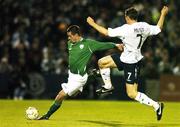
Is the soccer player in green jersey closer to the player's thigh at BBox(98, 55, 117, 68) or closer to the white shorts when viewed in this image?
the white shorts

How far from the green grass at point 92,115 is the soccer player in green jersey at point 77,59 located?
2.57 feet

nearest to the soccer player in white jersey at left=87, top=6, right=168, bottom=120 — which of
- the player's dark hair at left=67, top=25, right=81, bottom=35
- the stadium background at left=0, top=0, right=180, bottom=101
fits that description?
the player's dark hair at left=67, top=25, right=81, bottom=35

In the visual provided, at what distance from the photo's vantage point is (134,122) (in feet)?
52.6

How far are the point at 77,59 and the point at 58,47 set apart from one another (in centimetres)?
1163

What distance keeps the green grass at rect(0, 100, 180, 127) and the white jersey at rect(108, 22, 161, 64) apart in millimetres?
1657

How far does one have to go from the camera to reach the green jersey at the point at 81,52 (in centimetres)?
1525

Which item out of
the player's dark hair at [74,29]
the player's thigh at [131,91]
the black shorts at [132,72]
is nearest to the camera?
the player's thigh at [131,91]

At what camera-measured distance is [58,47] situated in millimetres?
26906

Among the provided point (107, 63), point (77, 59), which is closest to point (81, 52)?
point (77, 59)

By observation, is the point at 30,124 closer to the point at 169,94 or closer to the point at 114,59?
the point at 114,59

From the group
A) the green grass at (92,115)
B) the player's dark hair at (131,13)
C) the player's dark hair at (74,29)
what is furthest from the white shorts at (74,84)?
the player's dark hair at (131,13)

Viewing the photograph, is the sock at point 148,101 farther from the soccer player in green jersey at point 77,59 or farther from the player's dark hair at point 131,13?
the player's dark hair at point 131,13

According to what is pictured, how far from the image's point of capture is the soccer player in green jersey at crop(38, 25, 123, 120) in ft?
49.7

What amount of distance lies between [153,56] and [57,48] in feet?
12.7
